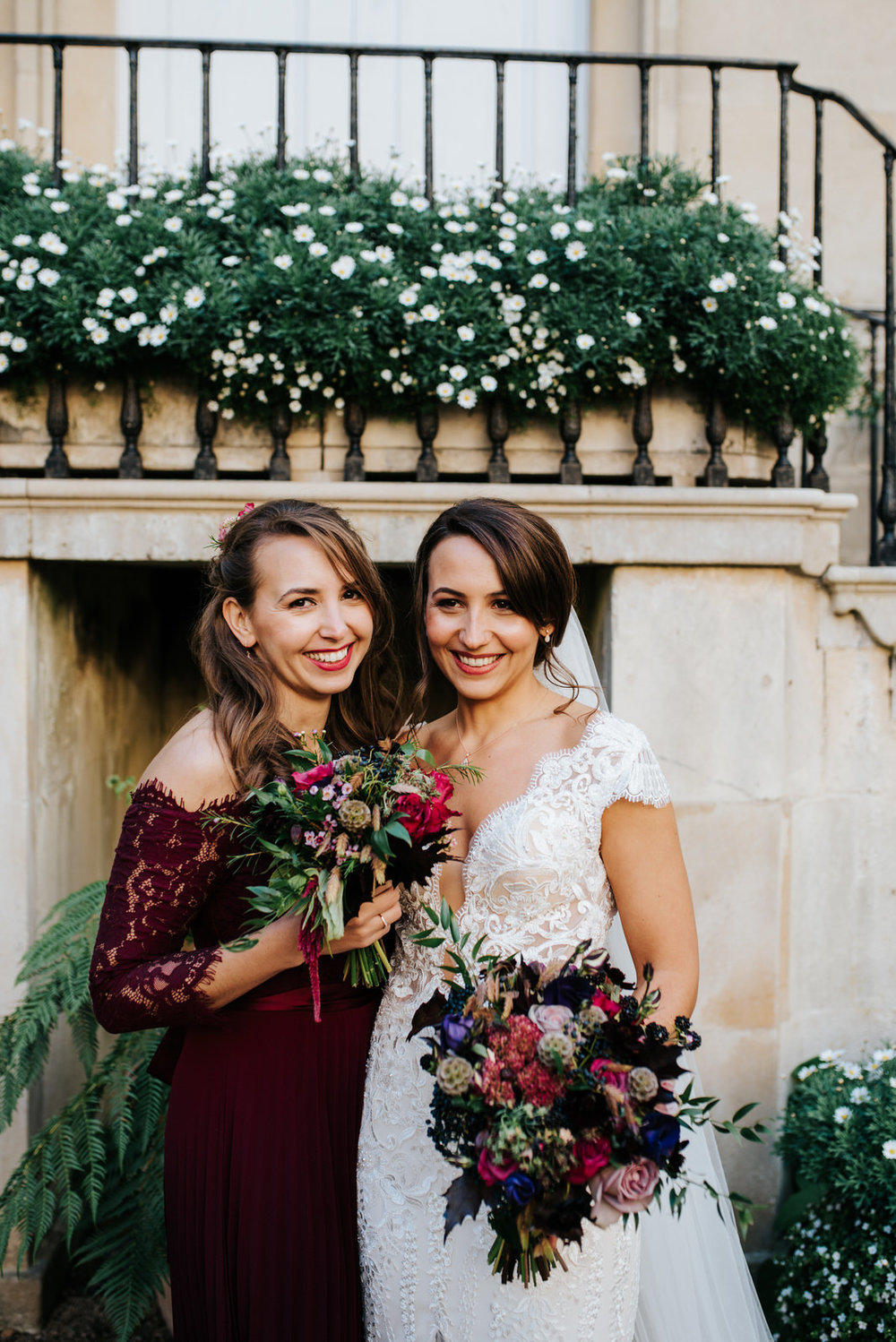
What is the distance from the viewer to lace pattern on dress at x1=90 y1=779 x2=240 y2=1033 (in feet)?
6.51

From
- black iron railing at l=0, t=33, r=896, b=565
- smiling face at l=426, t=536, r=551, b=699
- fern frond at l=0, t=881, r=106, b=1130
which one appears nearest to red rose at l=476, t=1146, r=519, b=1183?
smiling face at l=426, t=536, r=551, b=699

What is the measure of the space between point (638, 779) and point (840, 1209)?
2113mm

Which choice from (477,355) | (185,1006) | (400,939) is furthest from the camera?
(477,355)

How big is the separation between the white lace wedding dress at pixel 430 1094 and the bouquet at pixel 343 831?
0.84 ft

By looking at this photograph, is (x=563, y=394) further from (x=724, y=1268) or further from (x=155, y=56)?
(x=155, y=56)

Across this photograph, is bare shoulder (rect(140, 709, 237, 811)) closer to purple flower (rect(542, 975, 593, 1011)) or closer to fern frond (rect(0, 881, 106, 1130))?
purple flower (rect(542, 975, 593, 1011))

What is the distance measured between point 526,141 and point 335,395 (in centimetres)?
244

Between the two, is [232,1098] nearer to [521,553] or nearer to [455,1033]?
[455,1033]

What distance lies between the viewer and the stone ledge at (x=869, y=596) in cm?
364

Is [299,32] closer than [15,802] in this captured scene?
No

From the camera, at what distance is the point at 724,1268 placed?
8.55 ft

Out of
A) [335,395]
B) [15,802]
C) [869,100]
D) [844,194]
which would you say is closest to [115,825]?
[15,802]

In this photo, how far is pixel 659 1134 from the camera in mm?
1529

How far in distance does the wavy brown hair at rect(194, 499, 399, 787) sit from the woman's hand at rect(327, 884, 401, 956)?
1.23 ft
